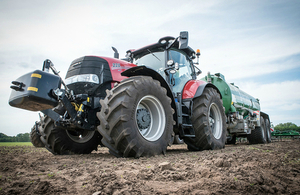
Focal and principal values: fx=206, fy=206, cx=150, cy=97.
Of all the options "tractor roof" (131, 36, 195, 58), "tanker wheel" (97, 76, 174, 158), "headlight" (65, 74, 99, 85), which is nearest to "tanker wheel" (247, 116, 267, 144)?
"tractor roof" (131, 36, 195, 58)

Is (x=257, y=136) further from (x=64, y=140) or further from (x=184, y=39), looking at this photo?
(x=64, y=140)

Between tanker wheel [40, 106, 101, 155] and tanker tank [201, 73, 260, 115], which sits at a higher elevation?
tanker tank [201, 73, 260, 115]

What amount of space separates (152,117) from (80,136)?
5.88 feet

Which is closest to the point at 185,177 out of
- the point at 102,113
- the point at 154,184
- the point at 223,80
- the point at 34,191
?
the point at 154,184

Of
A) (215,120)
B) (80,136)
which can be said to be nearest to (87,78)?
(80,136)

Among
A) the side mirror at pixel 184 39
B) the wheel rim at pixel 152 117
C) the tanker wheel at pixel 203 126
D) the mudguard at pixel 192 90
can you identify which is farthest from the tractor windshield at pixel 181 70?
the wheel rim at pixel 152 117

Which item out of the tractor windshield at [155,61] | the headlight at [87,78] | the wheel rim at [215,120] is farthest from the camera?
the wheel rim at [215,120]

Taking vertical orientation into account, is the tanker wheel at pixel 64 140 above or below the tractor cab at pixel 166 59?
below

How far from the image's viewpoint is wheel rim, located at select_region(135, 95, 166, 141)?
313cm

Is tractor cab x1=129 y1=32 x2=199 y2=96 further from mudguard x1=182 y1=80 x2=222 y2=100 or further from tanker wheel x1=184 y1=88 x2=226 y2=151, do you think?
tanker wheel x1=184 y1=88 x2=226 y2=151

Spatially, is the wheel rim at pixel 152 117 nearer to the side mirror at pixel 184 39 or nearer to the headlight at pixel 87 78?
the headlight at pixel 87 78

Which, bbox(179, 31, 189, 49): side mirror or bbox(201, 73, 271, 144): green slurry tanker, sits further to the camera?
bbox(201, 73, 271, 144): green slurry tanker

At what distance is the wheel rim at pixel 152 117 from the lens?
313 centimetres

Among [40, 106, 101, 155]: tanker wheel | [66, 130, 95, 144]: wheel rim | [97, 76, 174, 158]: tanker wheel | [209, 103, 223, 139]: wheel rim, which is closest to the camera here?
[97, 76, 174, 158]: tanker wheel
